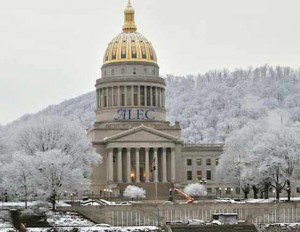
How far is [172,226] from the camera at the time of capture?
9931 cm

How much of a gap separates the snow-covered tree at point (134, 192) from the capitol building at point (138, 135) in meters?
2.16

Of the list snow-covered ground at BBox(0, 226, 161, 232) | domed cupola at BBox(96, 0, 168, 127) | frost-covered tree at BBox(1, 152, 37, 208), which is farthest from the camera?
domed cupola at BBox(96, 0, 168, 127)

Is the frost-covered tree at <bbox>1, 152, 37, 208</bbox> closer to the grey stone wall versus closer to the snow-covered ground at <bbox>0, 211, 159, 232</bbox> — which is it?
the snow-covered ground at <bbox>0, 211, 159, 232</bbox>

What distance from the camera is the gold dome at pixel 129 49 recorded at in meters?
182

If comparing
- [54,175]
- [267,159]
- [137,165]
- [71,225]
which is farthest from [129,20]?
[71,225]

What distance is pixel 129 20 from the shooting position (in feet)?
623

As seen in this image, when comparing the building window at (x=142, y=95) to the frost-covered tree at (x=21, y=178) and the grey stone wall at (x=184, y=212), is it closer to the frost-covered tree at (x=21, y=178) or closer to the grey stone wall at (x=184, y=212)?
the frost-covered tree at (x=21, y=178)

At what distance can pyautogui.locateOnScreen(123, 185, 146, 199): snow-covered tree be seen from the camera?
478 ft

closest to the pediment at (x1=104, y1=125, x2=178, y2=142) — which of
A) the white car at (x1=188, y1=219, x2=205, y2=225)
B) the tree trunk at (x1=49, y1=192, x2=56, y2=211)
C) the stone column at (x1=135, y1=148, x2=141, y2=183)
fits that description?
the stone column at (x1=135, y1=148, x2=141, y2=183)

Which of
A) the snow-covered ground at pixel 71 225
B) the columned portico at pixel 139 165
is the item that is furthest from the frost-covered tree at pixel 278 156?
the columned portico at pixel 139 165

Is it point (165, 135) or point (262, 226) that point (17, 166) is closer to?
point (262, 226)

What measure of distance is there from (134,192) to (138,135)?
21.2 m

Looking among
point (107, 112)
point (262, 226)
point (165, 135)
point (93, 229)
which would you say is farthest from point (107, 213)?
point (107, 112)

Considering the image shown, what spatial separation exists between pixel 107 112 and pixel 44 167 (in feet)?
215
